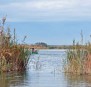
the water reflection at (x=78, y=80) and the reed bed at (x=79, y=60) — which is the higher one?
the reed bed at (x=79, y=60)

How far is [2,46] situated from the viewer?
2517cm

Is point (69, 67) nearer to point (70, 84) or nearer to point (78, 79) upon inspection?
point (78, 79)

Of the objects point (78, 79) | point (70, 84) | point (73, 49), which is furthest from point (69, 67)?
point (70, 84)

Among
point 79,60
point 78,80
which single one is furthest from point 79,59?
point 78,80

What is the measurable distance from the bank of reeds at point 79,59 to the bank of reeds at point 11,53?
9.40 feet

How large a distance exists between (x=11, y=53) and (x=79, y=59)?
3.96m

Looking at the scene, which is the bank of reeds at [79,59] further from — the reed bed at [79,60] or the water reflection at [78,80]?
the water reflection at [78,80]

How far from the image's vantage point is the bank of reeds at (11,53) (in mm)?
24969

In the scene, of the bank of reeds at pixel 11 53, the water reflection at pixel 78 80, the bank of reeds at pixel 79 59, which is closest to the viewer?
the water reflection at pixel 78 80

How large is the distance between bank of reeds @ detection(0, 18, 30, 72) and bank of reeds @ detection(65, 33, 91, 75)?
9.40ft

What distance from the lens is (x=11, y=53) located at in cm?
2512

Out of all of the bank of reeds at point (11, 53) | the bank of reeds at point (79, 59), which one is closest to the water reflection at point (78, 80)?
the bank of reeds at point (79, 59)

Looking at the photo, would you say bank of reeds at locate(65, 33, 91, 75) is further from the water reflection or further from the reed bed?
the water reflection

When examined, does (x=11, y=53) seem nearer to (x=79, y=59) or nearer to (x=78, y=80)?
(x=79, y=59)
